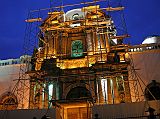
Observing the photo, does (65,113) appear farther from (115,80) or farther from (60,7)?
(60,7)

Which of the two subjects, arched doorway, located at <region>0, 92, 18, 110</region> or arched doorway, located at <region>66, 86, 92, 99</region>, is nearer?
arched doorway, located at <region>66, 86, 92, 99</region>

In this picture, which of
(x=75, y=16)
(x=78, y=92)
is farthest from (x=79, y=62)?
(x=75, y=16)

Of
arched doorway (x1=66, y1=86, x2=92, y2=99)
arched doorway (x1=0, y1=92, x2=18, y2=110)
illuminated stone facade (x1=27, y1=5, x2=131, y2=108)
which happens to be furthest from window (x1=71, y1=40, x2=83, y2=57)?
arched doorway (x1=0, y1=92, x2=18, y2=110)

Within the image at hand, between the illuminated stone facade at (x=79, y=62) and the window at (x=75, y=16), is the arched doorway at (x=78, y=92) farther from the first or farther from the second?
the window at (x=75, y=16)

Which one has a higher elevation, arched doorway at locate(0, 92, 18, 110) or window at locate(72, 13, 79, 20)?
window at locate(72, 13, 79, 20)

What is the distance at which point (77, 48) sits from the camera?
84.8 ft

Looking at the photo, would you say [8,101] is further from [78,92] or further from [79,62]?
[79,62]

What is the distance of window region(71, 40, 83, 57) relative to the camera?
997 inches

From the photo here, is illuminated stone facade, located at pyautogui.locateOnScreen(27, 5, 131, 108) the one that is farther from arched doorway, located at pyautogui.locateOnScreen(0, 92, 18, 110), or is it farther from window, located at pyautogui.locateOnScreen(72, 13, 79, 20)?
arched doorway, located at pyautogui.locateOnScreen(0, 92, 18, 110)

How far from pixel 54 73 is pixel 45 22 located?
665 centimetres

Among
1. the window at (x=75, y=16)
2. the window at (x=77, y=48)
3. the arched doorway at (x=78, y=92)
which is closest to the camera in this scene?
the arched doorway at (x=78, y=92)

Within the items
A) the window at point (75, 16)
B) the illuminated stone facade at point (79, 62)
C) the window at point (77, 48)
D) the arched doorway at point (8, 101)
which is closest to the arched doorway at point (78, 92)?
the illuminated stone facade at point (79, 62)

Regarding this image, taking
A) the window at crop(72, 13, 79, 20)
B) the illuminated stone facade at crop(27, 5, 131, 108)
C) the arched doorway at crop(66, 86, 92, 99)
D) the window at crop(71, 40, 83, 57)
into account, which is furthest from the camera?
the window at crop(72, 13, 79, 20)

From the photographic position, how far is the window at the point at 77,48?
83.1ft
